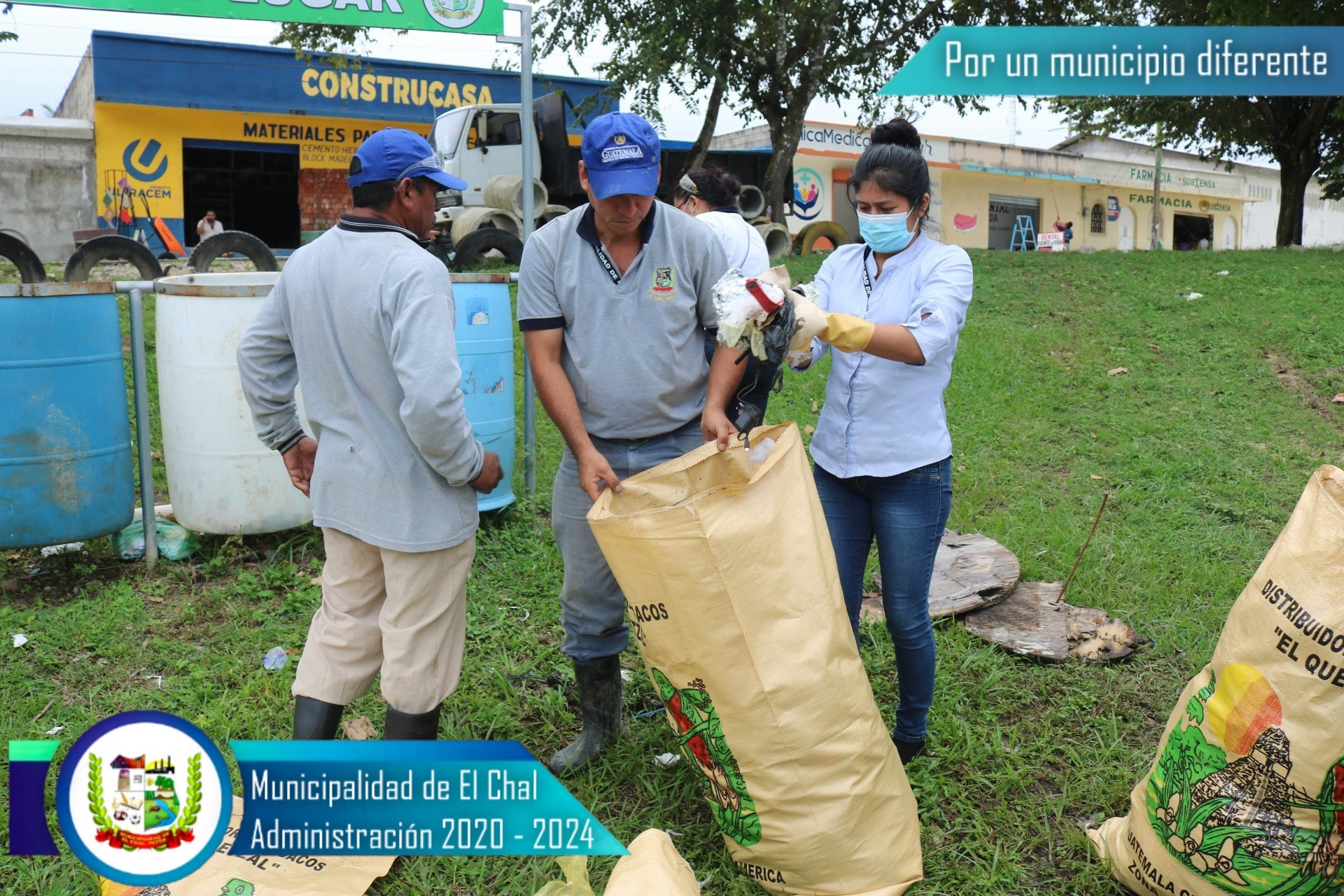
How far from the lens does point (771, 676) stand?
209 centimetres

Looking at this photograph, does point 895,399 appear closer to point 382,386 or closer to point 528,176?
point 382,386

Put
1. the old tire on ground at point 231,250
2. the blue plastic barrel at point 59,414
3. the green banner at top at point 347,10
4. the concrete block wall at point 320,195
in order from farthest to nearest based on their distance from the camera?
1. the concrete block wall at point 320,195
2. the old tire on ground at point 231,250
3. the green banner at top at point 347,10
4. the blue plastic barrel at point 59,414

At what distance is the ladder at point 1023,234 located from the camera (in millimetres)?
29812

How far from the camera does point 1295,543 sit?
199 centimetres

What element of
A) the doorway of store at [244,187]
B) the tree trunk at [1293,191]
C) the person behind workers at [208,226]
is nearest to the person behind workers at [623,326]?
the person behind workers at [208,226]

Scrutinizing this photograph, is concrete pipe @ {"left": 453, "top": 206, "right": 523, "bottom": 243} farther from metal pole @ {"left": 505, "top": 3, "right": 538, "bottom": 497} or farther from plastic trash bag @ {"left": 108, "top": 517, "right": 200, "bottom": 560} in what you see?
plastic trash bag @ {"left": 108, "top": 517, "right": 200, "bottom": 560}

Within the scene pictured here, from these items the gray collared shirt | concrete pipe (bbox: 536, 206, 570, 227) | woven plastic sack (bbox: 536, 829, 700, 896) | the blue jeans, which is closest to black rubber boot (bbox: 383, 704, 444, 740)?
the gray collared shirt

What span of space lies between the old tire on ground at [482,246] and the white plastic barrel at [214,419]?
6.51 m

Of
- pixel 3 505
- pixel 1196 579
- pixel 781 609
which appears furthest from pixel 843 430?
pixel 3 505

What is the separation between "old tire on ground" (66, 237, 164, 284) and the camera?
8.60 meters

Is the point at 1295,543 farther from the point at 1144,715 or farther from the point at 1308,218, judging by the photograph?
the point at 1308,218

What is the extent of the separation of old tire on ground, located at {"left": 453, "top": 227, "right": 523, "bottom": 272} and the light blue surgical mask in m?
8.26

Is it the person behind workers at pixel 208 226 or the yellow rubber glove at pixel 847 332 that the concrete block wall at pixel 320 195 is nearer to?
the person behind workers at pixel 208 226

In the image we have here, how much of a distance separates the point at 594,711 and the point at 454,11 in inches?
170
